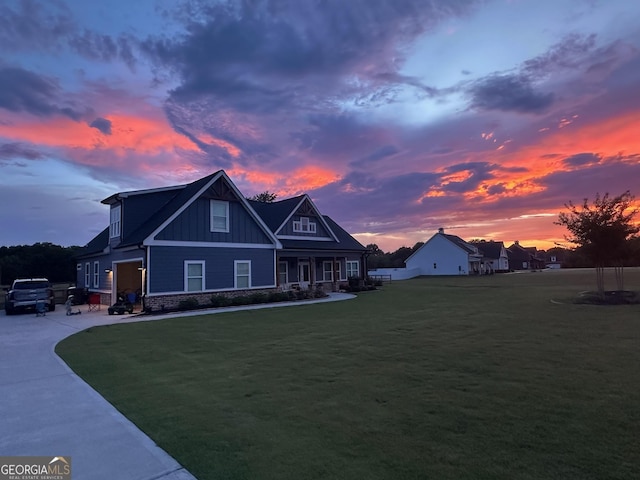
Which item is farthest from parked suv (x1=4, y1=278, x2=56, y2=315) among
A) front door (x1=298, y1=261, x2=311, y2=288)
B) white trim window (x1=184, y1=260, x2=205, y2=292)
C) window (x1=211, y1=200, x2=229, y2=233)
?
front door (x1=298, y1=261, x2=311, y2=288)

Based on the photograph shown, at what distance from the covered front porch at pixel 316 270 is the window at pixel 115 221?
1018 cm

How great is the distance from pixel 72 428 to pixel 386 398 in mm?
4085

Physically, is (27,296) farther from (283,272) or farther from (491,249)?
(491,249)

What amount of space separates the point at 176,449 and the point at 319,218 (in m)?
27.4

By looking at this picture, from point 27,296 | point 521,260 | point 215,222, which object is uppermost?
point 215,222

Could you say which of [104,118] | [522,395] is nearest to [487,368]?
[522,395]

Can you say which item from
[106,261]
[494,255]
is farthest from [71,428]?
[494,255]

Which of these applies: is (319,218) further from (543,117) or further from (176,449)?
(176,449)

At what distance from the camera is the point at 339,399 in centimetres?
547

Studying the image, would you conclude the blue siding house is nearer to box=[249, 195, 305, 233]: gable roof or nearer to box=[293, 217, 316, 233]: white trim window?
box=[249, 195, 305, 233]: gable roof

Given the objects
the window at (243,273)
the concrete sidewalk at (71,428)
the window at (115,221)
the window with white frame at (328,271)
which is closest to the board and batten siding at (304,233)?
the window with white frame at (328,271)

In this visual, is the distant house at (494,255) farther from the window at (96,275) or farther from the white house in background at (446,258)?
the window at (96,275)

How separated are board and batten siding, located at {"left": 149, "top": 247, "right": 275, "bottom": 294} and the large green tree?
56.2 feet

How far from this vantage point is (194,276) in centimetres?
2039
